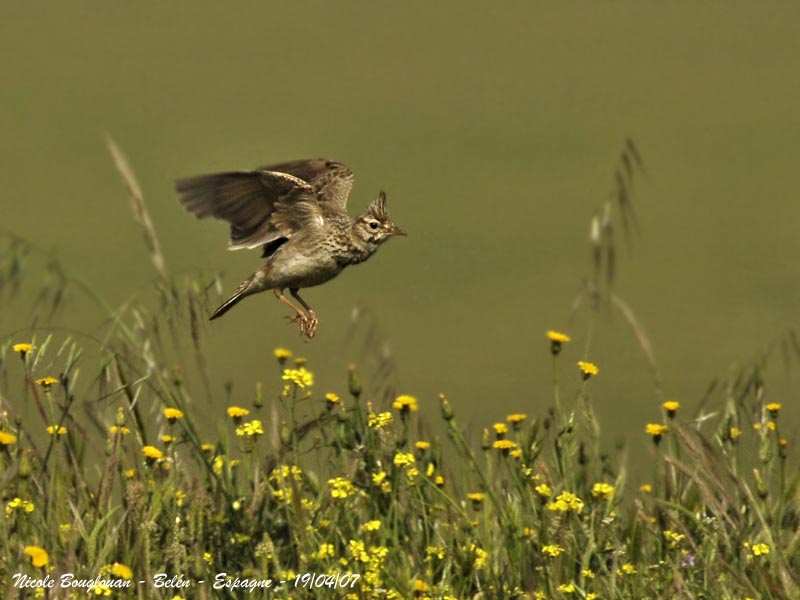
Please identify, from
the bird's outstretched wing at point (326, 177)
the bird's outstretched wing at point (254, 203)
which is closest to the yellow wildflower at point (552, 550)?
the bird's outstretched wing at point (254, 203)

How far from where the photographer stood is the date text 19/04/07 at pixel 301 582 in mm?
3723

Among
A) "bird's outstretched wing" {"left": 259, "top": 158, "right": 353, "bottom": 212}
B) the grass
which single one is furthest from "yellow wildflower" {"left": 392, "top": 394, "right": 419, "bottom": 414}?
"bird's outstretched wing" {"left": 259, "top": 158, "right": 353, "bottom": 212}

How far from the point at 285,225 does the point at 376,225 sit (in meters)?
0.33

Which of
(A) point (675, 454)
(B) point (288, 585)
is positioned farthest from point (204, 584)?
(A) point (675, 454)

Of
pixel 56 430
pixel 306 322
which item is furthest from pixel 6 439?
pixel 306 322

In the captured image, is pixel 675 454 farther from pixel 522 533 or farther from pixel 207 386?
pixel 207 386

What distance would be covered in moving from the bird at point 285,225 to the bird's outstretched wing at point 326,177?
0.06 meters

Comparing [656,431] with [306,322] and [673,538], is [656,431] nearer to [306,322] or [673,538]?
[673,538]

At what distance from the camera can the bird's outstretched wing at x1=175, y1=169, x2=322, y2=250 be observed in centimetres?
496

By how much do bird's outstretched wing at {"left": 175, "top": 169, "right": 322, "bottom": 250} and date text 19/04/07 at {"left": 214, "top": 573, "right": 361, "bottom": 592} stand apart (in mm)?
1445

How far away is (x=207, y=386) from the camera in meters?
3.77

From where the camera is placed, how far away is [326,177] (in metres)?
5.67

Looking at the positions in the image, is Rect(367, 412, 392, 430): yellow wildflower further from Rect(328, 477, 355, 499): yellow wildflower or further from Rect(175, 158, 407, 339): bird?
Rect(175, 158, 407, 339): bird

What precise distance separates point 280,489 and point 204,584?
1.31ft
